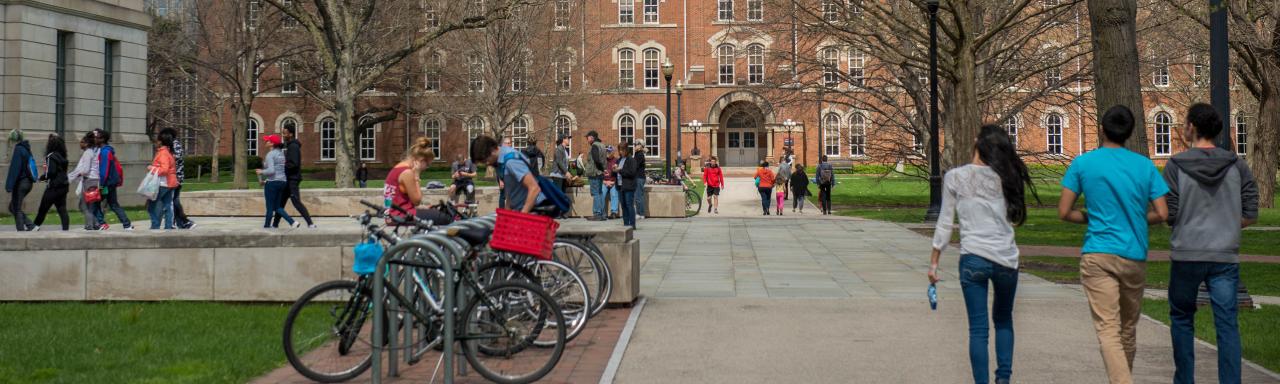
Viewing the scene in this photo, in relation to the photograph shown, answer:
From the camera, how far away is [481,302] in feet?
23.5

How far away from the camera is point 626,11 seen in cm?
6681

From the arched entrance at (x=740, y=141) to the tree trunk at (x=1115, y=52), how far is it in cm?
5487

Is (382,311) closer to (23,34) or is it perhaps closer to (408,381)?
(408,381)

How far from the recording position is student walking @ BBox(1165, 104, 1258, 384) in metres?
6.37

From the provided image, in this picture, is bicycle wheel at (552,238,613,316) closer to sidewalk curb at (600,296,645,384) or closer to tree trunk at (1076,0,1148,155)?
sidewalk curb at (600,296,645,384)

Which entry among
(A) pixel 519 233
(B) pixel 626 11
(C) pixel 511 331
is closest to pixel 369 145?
(B) pixel 626 11

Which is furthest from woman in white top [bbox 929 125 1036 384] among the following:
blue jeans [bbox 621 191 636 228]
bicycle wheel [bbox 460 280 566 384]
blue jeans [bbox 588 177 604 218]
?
blue jeans [bbox 588 177 604 218]

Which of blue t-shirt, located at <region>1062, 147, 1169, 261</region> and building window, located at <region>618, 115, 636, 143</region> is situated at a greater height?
building window, located at <region>618, 115, 636, 143</region>

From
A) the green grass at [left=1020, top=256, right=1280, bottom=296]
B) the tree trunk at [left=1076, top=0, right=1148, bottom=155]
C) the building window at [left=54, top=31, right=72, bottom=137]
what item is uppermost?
the building window at [left=54, top=31, right=72, bottom=137]

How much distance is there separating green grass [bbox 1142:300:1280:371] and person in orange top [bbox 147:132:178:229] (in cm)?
1332

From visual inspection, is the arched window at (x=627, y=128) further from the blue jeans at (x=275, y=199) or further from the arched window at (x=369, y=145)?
the blue jeans at (x=275, y=199)

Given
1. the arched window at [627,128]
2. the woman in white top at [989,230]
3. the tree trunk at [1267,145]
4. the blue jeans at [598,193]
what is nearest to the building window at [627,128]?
the arched window at [627,128]

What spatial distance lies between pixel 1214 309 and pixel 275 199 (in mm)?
14951

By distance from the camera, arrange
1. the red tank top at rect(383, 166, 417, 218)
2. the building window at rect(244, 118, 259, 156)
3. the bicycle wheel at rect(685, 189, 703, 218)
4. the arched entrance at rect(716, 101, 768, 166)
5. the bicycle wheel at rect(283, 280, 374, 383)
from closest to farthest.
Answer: the bicycle wheel at rect(283, 280, 374, 383) → the red tank top at rect(383, 166, 417, 218) → the bicycle wheel at rect(685, 189, 703, 218) → the arched entrance at rect(716, 101, 768, 166) → the building window at rect(244, 118, 259, 156)
